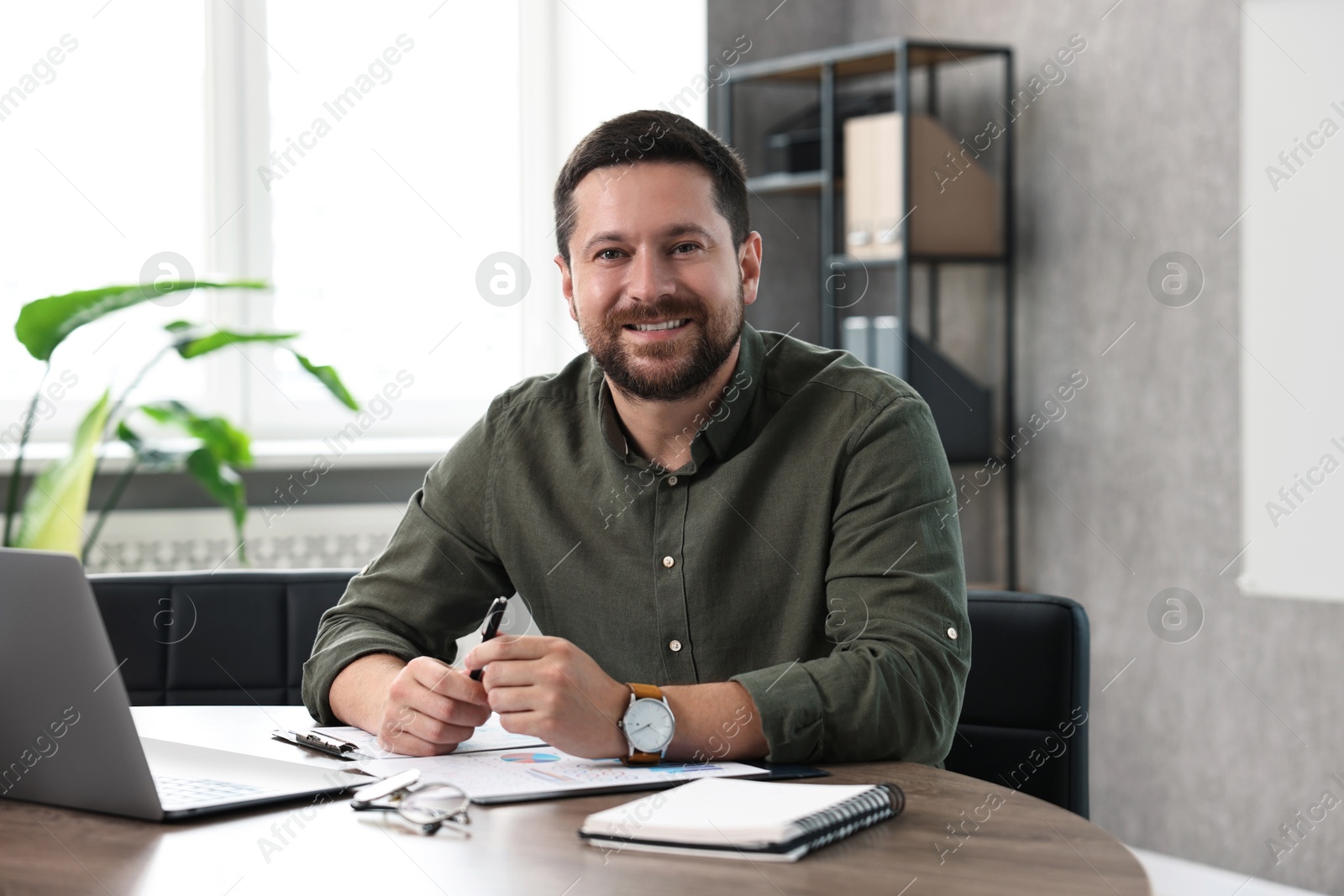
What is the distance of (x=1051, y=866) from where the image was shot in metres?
0.84

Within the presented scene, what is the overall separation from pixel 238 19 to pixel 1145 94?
2.22 meters

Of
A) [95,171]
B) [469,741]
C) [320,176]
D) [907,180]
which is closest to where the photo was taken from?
[469,741]

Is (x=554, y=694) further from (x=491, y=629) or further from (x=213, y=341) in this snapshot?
(x=213, y=341)

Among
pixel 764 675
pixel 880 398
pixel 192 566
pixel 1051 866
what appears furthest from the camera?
pixel 192 566

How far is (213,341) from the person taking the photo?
2.65 meters

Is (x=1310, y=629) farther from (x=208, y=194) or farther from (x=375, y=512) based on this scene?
(x=208, y=194)

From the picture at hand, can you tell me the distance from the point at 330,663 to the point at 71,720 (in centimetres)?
42

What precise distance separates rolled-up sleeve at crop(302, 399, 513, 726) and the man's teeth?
251mm

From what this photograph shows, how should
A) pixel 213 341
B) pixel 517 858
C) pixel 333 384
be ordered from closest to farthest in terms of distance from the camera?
1. pixel 517 858
2. pixel 213 341
3. pixel 333 384

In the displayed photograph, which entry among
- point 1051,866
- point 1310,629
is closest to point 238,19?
point 1310,629

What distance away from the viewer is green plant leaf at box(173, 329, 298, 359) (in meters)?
2.64

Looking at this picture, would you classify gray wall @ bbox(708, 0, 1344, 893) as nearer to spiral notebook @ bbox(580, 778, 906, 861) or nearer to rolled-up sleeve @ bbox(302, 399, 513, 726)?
rolled-up sleeve @ bbox(302, 399, 513, 726)

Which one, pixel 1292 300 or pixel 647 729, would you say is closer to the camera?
pixel 647 729

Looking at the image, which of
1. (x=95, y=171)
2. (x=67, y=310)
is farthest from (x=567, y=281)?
(x=95, y=171)
